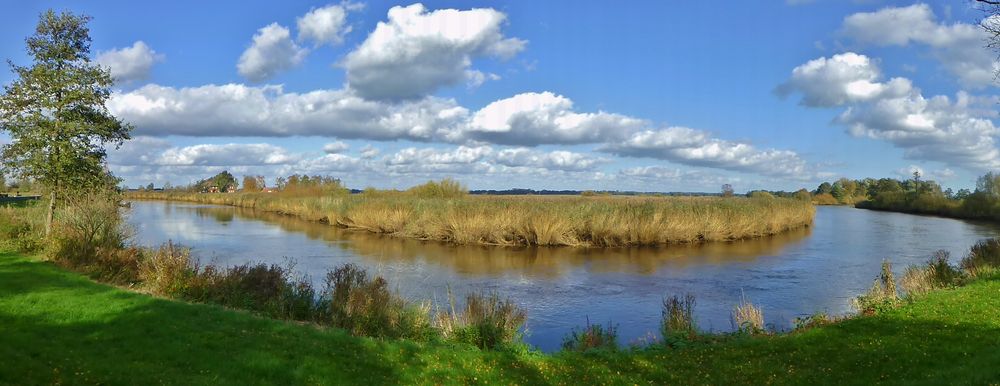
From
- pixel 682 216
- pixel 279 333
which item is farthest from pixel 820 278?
pixel 279 333

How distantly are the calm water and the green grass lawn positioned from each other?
10.3ft

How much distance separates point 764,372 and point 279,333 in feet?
22.9

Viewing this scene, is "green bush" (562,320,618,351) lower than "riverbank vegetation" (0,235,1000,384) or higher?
lower

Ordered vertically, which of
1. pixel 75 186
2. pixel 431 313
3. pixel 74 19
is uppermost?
pixel 74 19

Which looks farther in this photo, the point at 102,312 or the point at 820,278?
the point at 820,278

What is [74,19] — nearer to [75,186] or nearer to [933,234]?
[75,186]

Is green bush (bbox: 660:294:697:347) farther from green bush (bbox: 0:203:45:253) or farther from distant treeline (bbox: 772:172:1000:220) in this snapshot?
distant treeline (bbox: 772:172:1000:220)

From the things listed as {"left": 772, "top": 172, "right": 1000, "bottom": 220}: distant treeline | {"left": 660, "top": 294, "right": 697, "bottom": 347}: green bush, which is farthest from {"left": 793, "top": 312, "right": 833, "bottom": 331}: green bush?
{"left": 772, "top": 172, "right": 1000, "bottom": 220}: distant treeline

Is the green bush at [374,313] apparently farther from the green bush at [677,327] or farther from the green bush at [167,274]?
the green bush at [677,327]

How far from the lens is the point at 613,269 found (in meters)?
21.6

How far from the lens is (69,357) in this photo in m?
7.09

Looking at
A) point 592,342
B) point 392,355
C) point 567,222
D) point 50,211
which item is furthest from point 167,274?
point 567,222

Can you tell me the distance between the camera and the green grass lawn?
22.8 feet

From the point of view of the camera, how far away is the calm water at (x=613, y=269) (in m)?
14.7
